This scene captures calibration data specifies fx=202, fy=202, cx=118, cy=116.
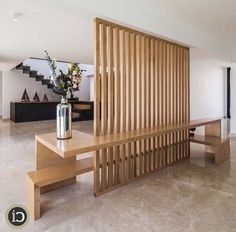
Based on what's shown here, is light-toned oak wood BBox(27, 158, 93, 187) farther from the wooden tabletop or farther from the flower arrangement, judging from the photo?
the flower arrangement

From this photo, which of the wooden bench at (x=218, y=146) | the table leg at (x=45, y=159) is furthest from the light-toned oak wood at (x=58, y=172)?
the wooden bench at (x=218, y=146)

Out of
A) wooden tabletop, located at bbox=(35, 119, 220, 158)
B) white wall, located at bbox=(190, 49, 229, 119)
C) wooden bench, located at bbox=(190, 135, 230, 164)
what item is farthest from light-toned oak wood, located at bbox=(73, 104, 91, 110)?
wooden tabletop, located at bbox=(35, 119, 220, 158)

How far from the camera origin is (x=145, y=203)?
229cm

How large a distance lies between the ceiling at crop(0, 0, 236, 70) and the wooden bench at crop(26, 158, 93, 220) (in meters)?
1.80

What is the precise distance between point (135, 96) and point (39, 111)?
7159mm

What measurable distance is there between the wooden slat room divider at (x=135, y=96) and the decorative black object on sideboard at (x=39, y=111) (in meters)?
6.40

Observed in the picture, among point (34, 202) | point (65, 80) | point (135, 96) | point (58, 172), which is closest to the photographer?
point (34, 202)

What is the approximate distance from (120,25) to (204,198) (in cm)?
241

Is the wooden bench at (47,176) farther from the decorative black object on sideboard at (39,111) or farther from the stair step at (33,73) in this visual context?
the stair step at (33,73)

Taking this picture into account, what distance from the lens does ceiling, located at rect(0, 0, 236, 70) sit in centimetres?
238

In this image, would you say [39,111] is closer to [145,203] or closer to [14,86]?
[14,86]

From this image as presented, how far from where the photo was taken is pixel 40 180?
6.94 feet

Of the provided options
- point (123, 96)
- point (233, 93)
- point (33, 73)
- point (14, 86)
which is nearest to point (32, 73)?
point (33, 73)

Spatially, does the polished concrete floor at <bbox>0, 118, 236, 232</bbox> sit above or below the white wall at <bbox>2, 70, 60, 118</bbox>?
below
